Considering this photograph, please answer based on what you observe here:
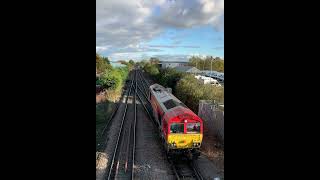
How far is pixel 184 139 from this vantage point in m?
9.45

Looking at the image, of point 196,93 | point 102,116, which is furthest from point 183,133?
point 102,116

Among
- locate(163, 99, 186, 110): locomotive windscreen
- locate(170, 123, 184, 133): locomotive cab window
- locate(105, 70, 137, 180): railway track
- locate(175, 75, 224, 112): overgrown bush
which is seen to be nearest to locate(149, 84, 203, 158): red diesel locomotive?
locate(170, 123, 184, 133): locomotive cab window

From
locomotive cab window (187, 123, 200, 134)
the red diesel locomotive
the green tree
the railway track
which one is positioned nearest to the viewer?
the railway track

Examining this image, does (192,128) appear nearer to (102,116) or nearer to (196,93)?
(196,93)

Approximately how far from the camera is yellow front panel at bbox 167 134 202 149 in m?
9.36

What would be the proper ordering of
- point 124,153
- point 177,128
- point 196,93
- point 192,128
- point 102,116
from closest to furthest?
point 177,128 → point 192,128 → point 124,153 → point 196,93 → point 102,116

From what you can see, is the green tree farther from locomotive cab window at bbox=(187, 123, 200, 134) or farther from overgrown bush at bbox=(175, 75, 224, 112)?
locomotive cab window at bbox=(187, 123, 200, 134)
